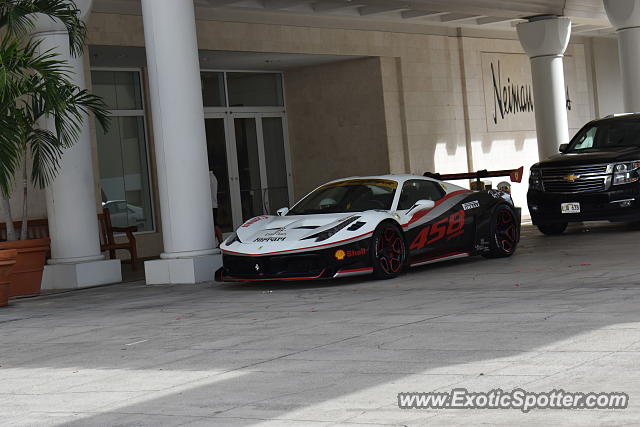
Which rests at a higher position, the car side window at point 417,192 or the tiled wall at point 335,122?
the tiled wall at point 335,122

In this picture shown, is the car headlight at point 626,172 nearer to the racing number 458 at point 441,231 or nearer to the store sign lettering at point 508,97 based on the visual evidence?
the racing number 458 at point 441,231

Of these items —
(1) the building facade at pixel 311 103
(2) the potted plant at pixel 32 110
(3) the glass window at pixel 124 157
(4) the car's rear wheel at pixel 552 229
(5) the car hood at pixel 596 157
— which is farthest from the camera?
(1) the building facade at pixel 311 103

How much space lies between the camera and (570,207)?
15.7m

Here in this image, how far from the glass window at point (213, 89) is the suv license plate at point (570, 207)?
32.9 feet

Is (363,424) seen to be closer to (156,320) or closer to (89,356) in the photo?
(89,356)

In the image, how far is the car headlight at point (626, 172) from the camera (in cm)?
1535

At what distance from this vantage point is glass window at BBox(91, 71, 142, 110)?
20.7 metres

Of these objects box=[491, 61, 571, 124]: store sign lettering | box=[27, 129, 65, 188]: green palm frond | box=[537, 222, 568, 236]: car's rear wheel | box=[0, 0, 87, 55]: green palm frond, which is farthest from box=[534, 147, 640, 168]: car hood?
box=[491, 61, 571, 124]: store sign lettering

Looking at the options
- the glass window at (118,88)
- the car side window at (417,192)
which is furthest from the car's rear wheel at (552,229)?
the glass window at (118,88)

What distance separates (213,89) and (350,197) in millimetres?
11697

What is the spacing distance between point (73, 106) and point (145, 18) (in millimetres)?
1590

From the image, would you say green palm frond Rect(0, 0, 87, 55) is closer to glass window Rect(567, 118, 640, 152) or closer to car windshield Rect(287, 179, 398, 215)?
car windshield Rect(287, 179, 398, 215)

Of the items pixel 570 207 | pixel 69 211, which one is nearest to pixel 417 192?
pixel 570 207

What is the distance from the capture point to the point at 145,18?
44.6ft
